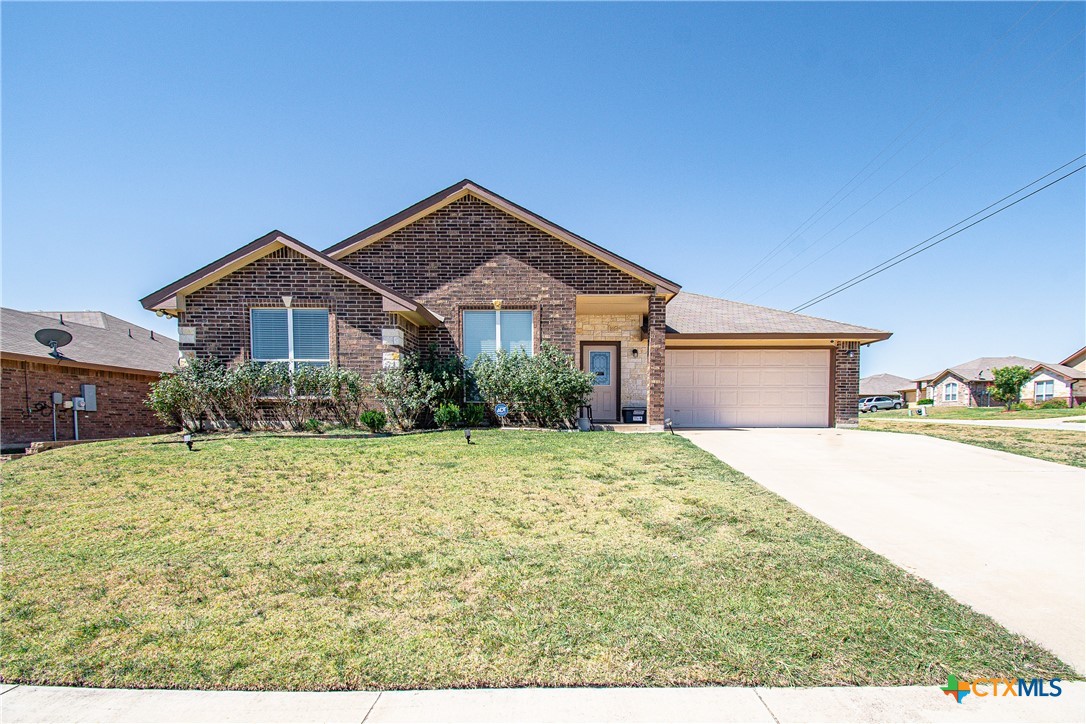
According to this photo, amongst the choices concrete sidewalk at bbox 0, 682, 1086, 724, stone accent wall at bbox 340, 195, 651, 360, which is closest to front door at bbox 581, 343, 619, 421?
stone accent wall at bbox 340, 195, 651, 360

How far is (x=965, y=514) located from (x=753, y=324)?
10.6 metres

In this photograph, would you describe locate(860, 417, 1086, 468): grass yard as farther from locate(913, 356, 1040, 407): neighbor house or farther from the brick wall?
locate(913, 356, 1040, 407): neighbor house

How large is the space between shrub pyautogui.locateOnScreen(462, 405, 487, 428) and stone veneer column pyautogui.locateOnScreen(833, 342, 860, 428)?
1057cm

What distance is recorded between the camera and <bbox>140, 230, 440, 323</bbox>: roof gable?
11.1m

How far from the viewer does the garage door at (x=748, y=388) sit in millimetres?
16125

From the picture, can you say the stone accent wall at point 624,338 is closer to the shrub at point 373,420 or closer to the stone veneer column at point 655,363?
the stone veneer column at point 655,363

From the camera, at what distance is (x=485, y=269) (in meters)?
13.4

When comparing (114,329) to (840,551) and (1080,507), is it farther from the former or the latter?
(1080,507)

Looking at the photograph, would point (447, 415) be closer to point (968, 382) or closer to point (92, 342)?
point (92, 342)

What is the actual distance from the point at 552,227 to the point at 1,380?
14.1 metres

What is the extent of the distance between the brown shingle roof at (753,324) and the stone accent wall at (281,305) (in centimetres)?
825

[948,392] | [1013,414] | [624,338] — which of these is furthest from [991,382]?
[624,338]

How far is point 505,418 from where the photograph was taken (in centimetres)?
1270

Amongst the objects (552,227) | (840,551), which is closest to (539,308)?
(552,227)
